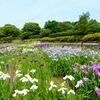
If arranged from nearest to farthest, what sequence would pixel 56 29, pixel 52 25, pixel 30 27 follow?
pixel 56 29, pixel 52 25, pixel 30 27

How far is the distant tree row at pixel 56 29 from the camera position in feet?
85.1

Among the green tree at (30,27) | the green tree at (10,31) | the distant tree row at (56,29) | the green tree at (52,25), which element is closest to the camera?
the distant tree row at (56,29)

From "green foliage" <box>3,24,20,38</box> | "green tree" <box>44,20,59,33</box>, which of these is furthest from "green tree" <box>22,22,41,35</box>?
"green tree" <box>44,20,59,33</box>

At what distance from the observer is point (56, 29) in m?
43.3

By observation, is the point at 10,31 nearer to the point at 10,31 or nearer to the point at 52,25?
the point at 10,31

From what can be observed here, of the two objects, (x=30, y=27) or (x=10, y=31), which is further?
(x=10, y=31)

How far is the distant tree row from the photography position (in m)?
26.0

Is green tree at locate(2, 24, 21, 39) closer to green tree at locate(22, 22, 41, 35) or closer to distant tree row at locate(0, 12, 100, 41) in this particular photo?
distant tree row at locate(0, 12, 100, 41)

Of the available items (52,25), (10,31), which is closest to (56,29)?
(52,25)

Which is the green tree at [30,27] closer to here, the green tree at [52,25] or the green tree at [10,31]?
the green tree at [10,31]

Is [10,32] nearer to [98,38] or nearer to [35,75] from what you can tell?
[98,38]

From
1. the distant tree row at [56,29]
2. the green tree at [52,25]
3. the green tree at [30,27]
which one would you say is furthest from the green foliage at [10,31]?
the green tree at [52,25]

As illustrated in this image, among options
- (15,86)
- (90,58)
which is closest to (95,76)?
(15,86)

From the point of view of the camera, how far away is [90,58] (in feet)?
21.6
